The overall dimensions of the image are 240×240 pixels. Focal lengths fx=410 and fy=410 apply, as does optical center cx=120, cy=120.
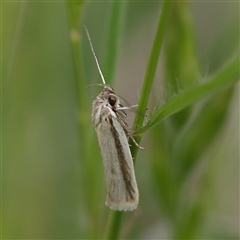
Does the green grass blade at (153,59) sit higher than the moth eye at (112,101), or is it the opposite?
the green grass blade at (153,59)

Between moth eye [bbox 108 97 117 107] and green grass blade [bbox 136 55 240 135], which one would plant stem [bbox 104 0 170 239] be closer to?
green grass blade [bbox 136 55 240 135]

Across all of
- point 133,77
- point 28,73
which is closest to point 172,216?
point 28,73

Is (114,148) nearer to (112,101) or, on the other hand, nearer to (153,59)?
(112,101)

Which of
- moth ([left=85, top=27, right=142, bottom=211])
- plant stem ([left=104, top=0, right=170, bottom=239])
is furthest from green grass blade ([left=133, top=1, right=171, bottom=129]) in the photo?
moth ([left=85, top=27, right=142, bottom=211])

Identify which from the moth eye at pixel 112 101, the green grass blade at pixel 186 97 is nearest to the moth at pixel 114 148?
the moth eye at pixel 112 101

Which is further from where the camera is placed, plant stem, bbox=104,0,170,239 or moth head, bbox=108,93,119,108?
moth head, bbox=108,93,119,108

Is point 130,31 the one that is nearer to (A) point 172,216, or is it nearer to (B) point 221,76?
(A) point 172,216

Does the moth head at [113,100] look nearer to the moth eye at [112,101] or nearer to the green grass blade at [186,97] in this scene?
the moth eye at [112,101]

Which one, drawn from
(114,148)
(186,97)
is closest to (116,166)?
(114,148)
